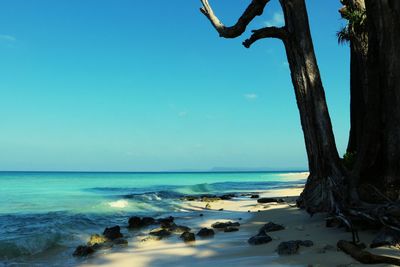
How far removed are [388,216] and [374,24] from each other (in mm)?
3360

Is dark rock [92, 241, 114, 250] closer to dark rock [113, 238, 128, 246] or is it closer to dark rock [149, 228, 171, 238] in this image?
dark rock [113, 238, 128, 246]

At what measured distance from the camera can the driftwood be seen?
4637 millimetres

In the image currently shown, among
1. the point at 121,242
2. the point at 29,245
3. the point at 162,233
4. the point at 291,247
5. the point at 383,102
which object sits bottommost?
the point at 29,245

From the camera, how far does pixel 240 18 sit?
9.31 m

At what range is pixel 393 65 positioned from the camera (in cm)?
677

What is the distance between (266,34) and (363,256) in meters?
5.40

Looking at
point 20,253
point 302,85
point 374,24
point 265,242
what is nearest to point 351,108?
point 302,85

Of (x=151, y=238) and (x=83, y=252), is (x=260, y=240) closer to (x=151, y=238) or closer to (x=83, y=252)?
(x=151, y=238)

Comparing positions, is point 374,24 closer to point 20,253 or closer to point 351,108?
point 351,108

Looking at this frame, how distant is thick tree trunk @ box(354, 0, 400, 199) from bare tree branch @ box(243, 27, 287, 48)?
6.32 feet

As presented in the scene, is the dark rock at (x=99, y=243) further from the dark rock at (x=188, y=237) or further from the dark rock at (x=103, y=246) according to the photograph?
the dark rock at (x=188, y=237)

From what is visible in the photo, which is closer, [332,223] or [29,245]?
[332,223]

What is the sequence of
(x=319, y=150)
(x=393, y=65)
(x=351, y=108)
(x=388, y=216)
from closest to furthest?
(x=388, y=216)
(x=393, y=65)
(x=319, y=150)
(x=351, y=108)

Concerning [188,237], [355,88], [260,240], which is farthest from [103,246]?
[355,88]
